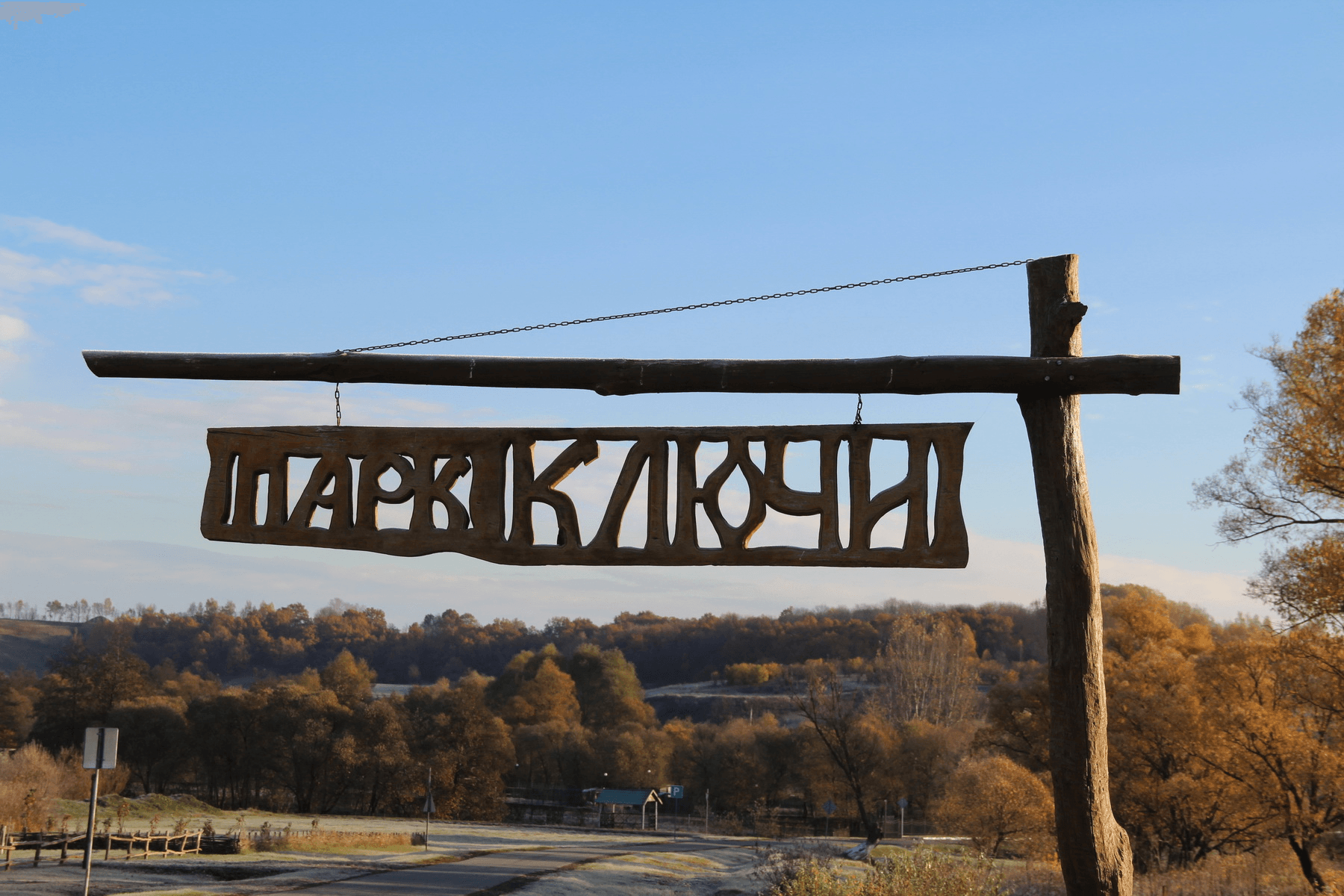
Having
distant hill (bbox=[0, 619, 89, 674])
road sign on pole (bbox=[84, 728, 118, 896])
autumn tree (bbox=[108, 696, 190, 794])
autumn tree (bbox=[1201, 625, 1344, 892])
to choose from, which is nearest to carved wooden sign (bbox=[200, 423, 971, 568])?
road sign on pole (bbox=[84, 728, 118, 896])

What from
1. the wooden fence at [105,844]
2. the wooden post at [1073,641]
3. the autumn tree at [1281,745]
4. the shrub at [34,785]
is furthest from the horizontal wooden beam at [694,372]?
the shrub at [34,785]

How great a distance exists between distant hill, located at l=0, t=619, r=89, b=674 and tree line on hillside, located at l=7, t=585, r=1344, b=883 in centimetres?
5273

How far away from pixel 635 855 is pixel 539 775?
98.1 ft

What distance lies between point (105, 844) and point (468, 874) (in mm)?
10992

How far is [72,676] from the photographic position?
53812 millimetres

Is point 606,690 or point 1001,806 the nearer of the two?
point 1001,806

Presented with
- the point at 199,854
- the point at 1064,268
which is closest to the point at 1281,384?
the point at 1064,268

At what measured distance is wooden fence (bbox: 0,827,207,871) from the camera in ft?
80.6

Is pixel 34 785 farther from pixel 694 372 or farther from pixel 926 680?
pixel 926 680

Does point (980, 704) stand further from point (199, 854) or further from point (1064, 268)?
point (1064, 268)

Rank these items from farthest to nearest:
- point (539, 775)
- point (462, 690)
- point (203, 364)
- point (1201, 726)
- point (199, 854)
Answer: point (539, 775) → point (462, 690) → point (199, 854) → point (1201, 726) → point (203, 364)

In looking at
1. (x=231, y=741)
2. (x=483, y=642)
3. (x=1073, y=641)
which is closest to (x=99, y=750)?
(x=1073, y=641)

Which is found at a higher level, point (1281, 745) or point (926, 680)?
point (1281, 745)

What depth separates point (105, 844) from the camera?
2700cm
